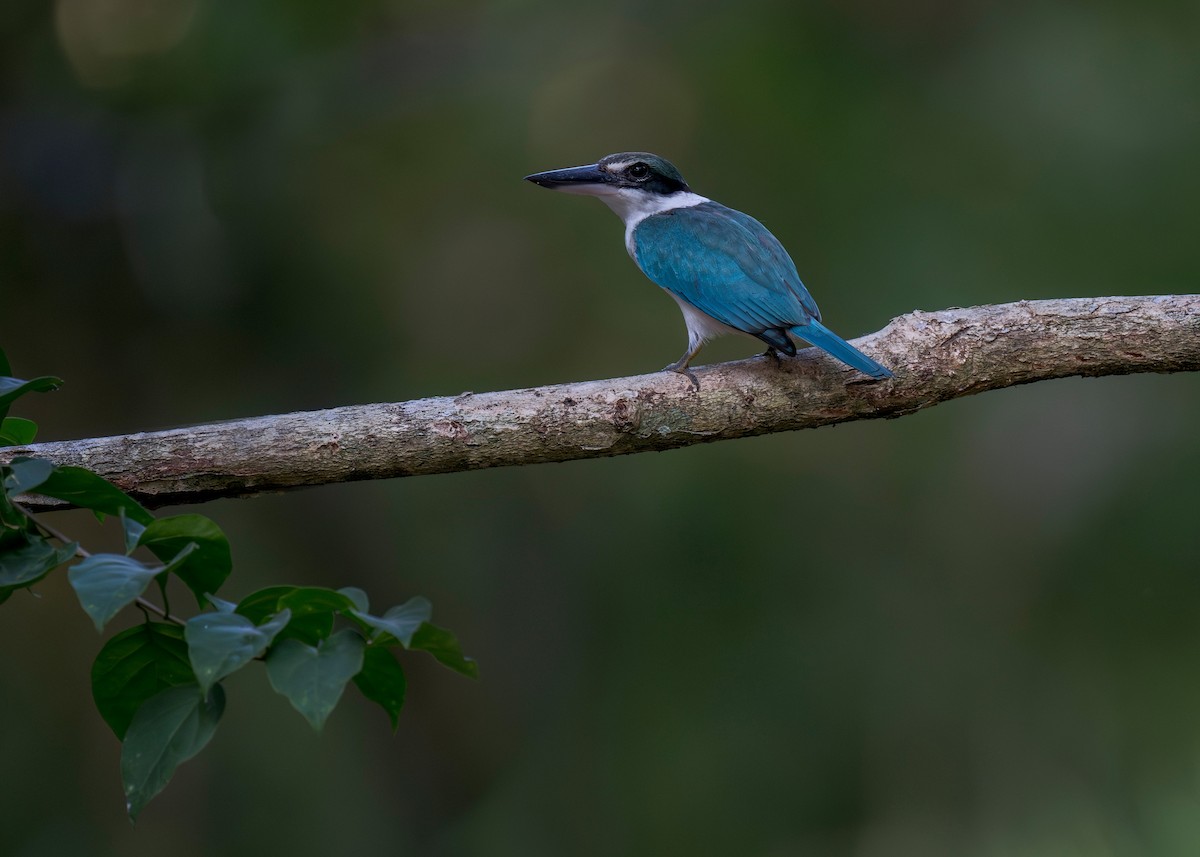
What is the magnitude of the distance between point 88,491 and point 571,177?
2.16 meters

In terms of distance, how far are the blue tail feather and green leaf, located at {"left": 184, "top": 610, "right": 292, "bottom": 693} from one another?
1410 millimetres

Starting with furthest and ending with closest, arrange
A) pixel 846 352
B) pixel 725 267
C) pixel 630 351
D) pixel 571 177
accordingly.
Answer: pixel 630 351 → pixel 571 177 → pixel 725 267 → pixel 846 352

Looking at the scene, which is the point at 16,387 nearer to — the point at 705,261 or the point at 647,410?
the point at 647,410

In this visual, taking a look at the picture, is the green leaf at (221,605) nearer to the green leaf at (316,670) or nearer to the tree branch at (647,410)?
the green leaf at (316,670)

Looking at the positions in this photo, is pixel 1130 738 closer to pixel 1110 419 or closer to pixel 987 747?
pixel 987 747

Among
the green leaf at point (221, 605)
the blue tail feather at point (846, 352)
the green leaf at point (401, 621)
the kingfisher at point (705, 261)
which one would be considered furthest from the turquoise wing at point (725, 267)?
the green leaf at point (221, 605)

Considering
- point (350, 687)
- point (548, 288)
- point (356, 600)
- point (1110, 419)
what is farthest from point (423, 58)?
point (356, 600)

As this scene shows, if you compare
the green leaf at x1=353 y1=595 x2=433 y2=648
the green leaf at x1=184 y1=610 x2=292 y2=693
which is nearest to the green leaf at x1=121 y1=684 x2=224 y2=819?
the green leaf at x1=184 y1=610 x2=292 y2=693

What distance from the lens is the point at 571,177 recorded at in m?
3.26

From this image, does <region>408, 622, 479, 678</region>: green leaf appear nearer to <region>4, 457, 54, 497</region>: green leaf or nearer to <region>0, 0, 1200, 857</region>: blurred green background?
<region>4, 457, 54, 497</region>: green leaf

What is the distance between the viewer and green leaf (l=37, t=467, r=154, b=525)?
1293mm

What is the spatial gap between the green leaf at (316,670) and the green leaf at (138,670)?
7.1 inches

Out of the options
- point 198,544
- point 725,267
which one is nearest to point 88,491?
point 198,544

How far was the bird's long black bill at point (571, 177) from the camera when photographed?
3230 millimetres
